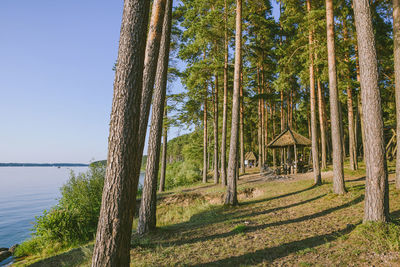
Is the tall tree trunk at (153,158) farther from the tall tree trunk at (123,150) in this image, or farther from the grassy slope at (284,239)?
the tall tree trunk at (123,150)

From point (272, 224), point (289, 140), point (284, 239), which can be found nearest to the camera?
point (284, 239)

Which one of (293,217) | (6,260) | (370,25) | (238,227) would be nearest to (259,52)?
(370,25)

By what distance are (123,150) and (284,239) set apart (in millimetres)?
4137

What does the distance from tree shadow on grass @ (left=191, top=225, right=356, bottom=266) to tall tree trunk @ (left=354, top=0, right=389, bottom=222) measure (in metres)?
0.82

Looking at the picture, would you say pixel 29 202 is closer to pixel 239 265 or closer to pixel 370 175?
pixel 239 265

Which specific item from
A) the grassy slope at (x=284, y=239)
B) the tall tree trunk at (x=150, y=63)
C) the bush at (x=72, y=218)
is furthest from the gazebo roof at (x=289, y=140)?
the tall tree trunk at (x=150, y=63)

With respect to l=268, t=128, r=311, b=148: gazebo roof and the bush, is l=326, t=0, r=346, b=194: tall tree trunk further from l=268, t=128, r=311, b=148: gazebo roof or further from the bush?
the bush

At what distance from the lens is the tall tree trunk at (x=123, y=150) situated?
3.47 m

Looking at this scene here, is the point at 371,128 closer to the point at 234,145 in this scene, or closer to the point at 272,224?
the point at 272,224

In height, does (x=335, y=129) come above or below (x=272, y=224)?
above

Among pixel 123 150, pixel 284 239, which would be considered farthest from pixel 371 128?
pixel 123 150

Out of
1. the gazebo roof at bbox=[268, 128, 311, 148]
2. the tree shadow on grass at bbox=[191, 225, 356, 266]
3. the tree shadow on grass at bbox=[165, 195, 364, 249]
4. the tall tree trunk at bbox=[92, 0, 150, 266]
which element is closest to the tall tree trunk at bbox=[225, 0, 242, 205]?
the tree shadow on grass at bbox=[165, 195, 364, 249]

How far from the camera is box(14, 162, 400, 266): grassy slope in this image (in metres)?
3.90

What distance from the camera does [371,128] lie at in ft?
16.5
